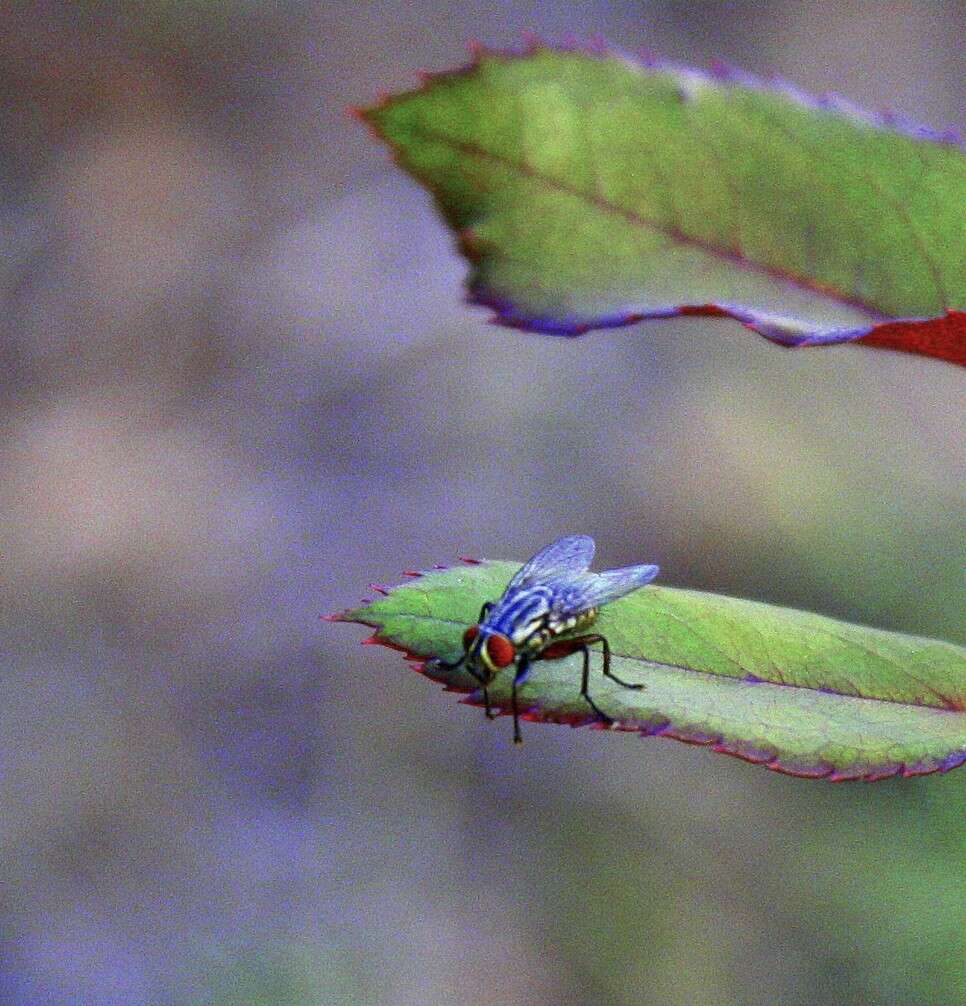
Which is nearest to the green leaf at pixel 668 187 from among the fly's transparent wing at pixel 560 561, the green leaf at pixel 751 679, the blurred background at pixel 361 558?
the green leaf at pixel 751 679

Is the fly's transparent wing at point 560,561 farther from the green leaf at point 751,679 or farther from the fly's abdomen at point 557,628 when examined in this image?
the green leaf at point 751,679

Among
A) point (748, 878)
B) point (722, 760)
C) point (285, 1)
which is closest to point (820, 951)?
point (748, 878)

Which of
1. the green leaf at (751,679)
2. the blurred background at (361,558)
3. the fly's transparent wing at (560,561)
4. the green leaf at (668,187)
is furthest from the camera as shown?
the blurred background at (361,558)

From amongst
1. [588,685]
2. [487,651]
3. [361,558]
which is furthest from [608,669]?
[361,558]

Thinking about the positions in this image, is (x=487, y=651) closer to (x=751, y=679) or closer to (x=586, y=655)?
(x=586, y=655)

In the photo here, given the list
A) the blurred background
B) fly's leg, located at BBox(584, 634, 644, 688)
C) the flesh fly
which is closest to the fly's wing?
the flesh fly

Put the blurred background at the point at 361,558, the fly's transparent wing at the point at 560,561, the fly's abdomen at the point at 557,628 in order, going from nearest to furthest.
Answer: the fly's abdomen at the point at 557,628
the fly's transparent wing at the point at 560,561
the blurred background at the point at 361,558
